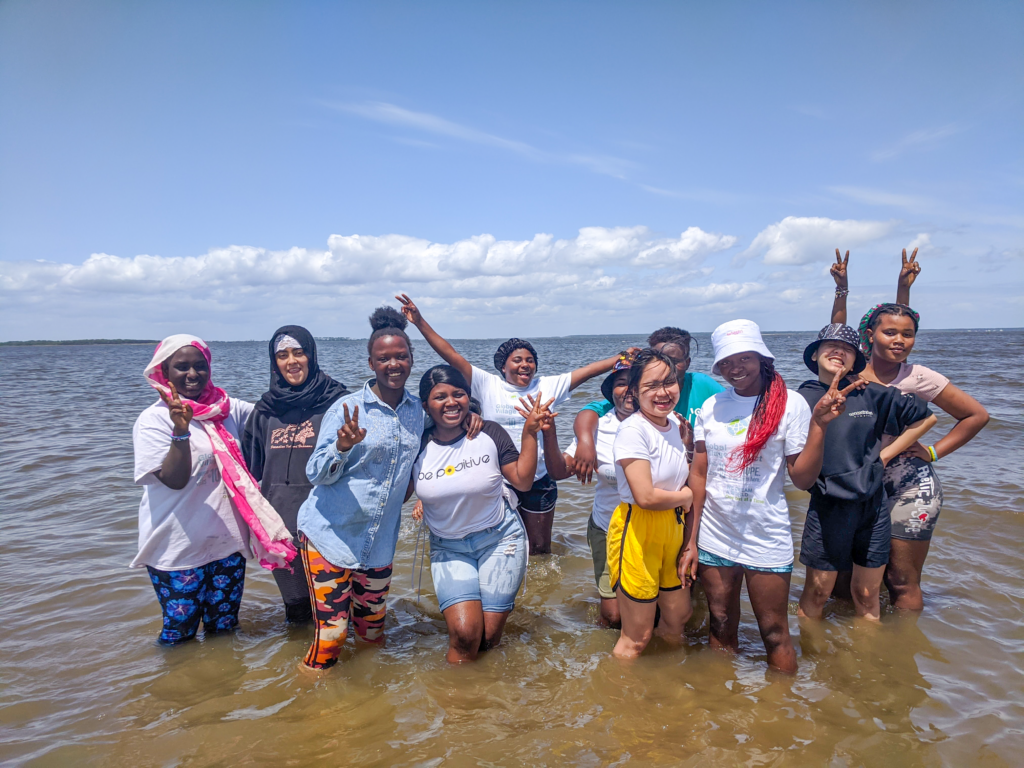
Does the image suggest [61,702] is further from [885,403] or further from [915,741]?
[885,403]

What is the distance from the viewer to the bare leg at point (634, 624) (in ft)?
11.9

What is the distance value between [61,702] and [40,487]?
6612 millimetres

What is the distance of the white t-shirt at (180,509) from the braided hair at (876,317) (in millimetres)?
4600

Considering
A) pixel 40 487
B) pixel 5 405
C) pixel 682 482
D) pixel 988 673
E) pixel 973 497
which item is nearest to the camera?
pixel 682 482

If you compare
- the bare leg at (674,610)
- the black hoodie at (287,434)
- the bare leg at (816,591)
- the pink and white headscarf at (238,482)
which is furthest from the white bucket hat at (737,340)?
the pink and white headscarf at (238,482)

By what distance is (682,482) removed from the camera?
3.64m

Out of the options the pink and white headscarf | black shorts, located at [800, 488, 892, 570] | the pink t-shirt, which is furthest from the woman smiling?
the pink t-shirt

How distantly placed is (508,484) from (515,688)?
1367mm

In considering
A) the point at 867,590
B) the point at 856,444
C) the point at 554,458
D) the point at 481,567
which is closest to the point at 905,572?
the point at 867,590

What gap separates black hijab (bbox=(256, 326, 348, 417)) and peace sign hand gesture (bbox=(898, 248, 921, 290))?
471 centimetres

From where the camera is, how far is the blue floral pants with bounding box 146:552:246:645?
3828 mm

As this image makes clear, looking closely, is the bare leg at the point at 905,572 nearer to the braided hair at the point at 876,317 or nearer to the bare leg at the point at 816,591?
the bare leg at the point at 816,591

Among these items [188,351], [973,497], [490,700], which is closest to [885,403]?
[490,700]

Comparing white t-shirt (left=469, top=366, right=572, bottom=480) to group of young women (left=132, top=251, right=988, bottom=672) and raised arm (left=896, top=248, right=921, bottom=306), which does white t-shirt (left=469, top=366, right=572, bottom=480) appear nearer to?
group of young women (left=132, top=251, right=988, bottom=672)
